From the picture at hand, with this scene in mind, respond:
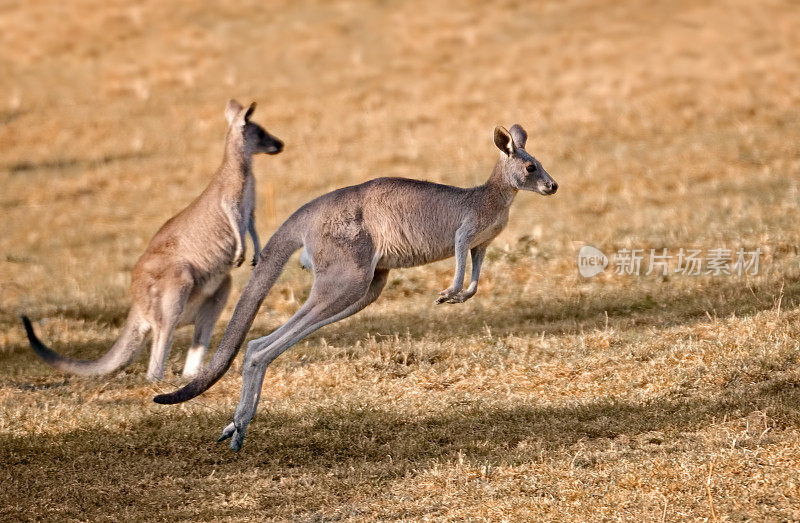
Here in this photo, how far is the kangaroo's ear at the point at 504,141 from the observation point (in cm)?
607

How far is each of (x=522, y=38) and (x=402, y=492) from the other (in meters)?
19.3

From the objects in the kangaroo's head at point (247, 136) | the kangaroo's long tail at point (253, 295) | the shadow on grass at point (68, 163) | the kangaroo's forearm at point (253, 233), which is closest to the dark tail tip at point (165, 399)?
the kangaroo's long tail at point (253, 295)

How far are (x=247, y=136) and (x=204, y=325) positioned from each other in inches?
62.1

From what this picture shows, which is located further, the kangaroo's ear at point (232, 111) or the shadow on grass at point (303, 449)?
the kangaroo's ear at point (232, 111)

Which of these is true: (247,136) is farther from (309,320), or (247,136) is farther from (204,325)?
(309,320)

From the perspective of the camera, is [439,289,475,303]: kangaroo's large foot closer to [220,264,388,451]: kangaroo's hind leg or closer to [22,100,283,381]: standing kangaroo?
[220,264,388,451]: kangaroo's hind leg

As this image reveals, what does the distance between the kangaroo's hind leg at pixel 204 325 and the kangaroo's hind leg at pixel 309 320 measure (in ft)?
6.25

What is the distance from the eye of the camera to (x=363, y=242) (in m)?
6.05

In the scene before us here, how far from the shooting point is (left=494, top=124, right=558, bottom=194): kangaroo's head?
6.04 meters

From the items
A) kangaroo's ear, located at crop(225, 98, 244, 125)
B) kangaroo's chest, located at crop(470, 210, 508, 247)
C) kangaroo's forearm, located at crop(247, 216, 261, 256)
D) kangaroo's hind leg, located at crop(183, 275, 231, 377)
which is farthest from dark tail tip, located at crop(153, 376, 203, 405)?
kangaroo's ear, located at crop(225, 98, 244, 125)

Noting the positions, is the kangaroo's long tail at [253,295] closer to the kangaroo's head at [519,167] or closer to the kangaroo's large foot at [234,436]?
the kangaroo's large foot at [234,436]

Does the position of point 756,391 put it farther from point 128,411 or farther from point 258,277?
point 128,411

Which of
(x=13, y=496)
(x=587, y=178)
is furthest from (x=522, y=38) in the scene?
(x=13, y=496)

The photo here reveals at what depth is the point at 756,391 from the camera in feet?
21.4
